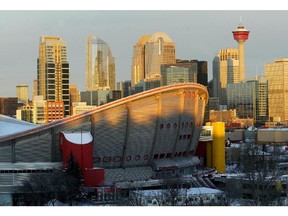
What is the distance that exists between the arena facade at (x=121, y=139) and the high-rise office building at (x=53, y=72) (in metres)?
69.2

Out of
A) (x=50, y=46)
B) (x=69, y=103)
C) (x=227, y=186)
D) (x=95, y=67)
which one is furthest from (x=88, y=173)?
(x=95, y=67)

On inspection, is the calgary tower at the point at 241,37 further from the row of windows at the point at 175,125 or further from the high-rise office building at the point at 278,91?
the row of windows at the point at 175,125

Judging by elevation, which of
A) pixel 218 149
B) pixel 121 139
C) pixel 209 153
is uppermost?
pixel 121 139

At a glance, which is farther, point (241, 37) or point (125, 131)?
point (241, 37)

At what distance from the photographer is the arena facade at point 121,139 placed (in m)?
36.1

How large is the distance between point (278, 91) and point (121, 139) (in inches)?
4846

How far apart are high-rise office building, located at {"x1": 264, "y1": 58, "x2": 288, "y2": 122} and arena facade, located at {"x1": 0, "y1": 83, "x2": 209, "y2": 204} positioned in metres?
116

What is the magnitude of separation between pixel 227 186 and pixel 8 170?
36.2 feet

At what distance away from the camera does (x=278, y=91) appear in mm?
156375

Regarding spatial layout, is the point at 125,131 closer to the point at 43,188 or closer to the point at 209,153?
the point at 43,188

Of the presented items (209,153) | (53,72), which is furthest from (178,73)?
(209,153)

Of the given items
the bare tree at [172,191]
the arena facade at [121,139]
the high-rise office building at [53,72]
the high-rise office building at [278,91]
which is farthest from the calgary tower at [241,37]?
the bare tree at [172,191]

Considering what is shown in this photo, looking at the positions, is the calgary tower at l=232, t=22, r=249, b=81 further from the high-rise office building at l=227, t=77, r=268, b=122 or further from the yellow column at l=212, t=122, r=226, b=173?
the yellow column at l=212, t=122, r=226, b=173

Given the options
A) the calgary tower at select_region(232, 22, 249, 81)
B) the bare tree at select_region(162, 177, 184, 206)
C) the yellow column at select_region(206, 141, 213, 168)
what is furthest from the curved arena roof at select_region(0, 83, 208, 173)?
the calgary tower at select_region(232, 22, 249, 81)
